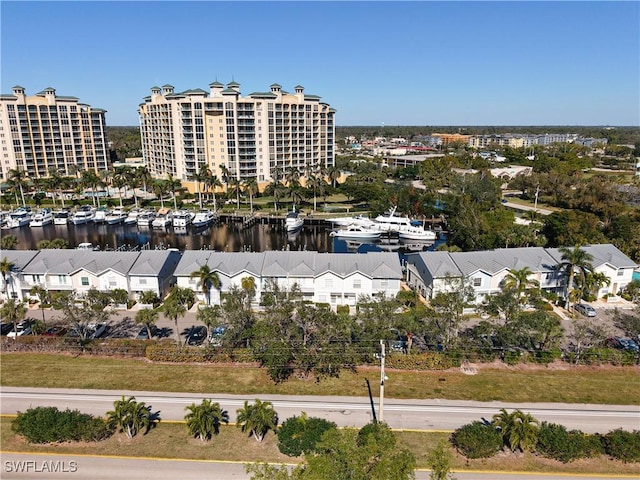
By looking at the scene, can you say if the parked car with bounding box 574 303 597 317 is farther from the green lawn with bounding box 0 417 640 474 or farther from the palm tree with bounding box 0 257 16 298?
the palm tree with bounding box 0 257 16 298

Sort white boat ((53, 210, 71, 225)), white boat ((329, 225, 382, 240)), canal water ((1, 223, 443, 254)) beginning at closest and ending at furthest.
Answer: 1. canal water ((1, 223, 443, 254))
2. white boat ((329, 225, 382, 240))
3. white boat ((53, 210, 71, 225))

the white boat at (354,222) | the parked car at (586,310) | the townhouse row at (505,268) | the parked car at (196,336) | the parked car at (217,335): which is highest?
the townhouse row at (505,268)

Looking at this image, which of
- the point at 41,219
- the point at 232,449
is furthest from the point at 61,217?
the point at 232,449

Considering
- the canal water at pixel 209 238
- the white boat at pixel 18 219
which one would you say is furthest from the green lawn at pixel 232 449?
the white boat at pixel 18 219

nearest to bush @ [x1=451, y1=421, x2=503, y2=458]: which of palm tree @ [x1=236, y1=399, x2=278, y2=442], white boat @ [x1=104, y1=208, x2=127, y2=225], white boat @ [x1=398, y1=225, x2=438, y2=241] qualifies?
palm tree @ [x1=236, y1=399, x2=278, y2=442]

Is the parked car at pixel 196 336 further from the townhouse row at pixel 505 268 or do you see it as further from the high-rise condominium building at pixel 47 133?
the high-rise condominium building at pixel 47 133

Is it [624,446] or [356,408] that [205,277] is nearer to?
[356,408]
